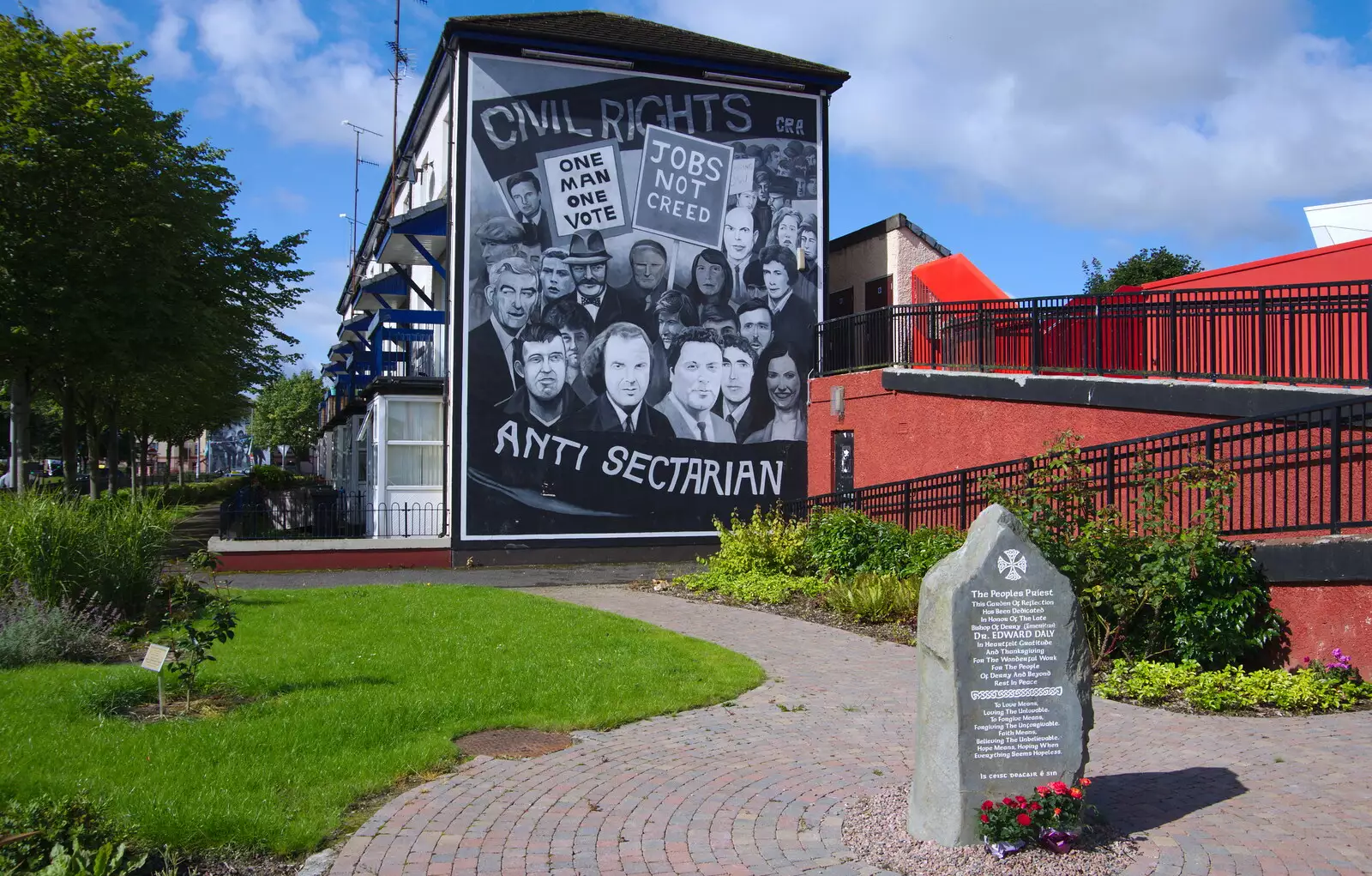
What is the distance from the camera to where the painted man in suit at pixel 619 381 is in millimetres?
20609

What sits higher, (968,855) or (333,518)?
(333,518)

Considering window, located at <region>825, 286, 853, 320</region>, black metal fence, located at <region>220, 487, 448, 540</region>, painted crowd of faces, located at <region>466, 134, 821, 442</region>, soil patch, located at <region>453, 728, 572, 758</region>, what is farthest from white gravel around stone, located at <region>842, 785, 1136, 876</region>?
window, located at <region>825, 286, 853, 320</region>

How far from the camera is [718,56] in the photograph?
69.9ft

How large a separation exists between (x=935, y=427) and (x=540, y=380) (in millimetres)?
7540

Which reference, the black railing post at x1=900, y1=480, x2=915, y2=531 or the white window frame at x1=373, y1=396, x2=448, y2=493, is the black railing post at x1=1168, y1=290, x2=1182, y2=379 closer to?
the black railing post at x1=900, y1=480, x2=915, y2=531

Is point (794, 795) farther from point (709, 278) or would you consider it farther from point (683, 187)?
point (683, 187)

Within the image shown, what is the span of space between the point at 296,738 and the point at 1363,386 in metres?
10.6

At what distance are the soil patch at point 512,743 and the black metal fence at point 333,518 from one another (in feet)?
44.2

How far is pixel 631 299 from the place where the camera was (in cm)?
2089

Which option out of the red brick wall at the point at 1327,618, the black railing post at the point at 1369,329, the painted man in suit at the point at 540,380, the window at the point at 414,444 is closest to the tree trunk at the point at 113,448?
the window at the point at 414,444

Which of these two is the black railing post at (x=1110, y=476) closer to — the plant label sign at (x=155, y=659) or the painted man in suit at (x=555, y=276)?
the plant label sign at (x=155, y=659)

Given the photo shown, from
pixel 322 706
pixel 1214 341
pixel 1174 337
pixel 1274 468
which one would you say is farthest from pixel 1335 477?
pixel 322 706

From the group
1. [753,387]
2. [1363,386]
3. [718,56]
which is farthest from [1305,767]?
[718,56]

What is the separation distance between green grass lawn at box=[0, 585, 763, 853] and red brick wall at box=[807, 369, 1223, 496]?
6.03m
